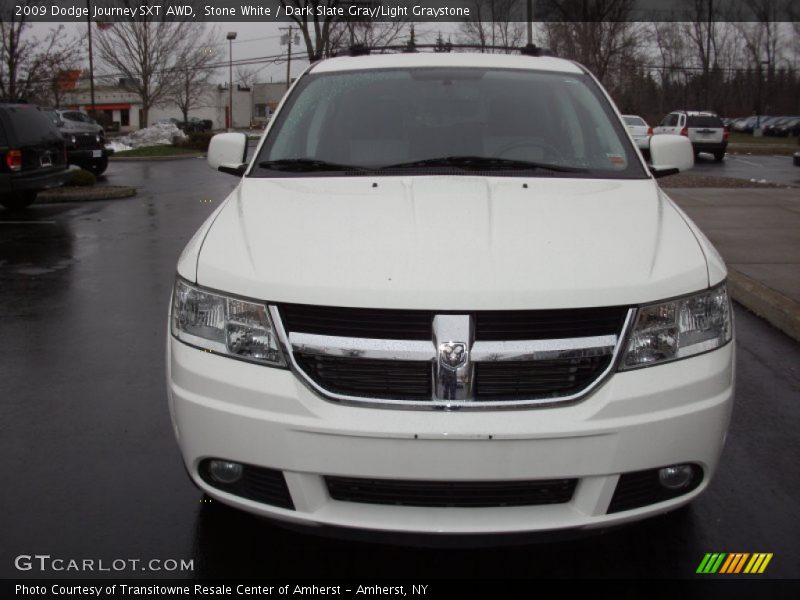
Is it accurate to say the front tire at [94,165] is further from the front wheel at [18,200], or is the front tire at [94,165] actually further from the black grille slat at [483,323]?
the black grille slat at [483,323]

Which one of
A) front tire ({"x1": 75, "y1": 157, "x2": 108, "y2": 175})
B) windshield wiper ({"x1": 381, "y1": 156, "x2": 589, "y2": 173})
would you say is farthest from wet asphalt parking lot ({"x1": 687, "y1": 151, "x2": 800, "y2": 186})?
windshield wiper ({"x1": 381, "y1": 156, "x2": 589, "y2": 173})

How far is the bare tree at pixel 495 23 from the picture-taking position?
43.6 m

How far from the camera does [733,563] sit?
2863 millimetres

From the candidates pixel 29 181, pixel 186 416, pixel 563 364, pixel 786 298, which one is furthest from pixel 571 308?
→ pixel 29 181

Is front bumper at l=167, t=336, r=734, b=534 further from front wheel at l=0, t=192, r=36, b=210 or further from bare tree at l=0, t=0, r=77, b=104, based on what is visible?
bare tree at l=0, t=0, r=77, b=104

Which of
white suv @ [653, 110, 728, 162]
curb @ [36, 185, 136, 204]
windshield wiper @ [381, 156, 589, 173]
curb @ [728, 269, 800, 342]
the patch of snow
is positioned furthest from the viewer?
the patch of snow

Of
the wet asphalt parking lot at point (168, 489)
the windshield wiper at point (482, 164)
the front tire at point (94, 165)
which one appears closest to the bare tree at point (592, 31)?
the front tire at point (94, 165)

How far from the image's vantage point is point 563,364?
245 cm

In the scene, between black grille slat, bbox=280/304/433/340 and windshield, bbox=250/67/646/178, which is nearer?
black grille slat, bbox=280/304/433/340

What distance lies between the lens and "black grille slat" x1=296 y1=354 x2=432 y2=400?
2424 millimetres

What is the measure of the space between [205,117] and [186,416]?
326ft

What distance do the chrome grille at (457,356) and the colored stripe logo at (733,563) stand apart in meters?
0.91

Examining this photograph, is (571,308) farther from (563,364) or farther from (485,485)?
(485,485)

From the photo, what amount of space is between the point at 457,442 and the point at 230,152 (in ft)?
8.08
